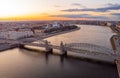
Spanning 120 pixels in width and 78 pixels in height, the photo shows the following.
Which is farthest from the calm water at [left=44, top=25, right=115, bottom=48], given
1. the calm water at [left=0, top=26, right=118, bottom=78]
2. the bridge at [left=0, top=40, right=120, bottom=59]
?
the calm water at [left=0, top=26, right=118, bottom=78]

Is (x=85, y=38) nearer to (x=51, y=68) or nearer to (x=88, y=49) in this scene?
(x=88, y=49)

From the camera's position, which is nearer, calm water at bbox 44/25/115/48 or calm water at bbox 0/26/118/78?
calm water at bbox 0/26/118/78

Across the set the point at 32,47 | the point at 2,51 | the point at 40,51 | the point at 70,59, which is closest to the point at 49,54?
the point at 40,51

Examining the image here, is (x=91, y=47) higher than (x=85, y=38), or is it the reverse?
(x=91, y=47)

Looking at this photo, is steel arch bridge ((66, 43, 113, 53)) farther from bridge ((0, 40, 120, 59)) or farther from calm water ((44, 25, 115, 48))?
calm water ((44, 25, 115, 48))

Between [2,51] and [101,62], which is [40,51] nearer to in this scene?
[2,51]

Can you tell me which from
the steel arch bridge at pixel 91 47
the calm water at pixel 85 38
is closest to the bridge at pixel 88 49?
the steel arch bridge at pixel 91 47

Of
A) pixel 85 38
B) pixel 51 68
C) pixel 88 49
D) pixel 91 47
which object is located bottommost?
pixel 51 68

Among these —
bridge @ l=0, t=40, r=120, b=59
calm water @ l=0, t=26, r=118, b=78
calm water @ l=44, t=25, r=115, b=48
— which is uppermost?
bridge @ l=0, t=40, r=120, b=59

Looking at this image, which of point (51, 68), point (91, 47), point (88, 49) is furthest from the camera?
point (88, 49)

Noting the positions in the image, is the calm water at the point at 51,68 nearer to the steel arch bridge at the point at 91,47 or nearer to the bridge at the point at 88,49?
the bridge at the point at 88,49

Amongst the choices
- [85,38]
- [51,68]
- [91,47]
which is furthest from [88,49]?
[85,38]

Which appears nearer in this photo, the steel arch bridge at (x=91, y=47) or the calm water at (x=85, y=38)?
the steel arch bridge at (x=91, y=47)
